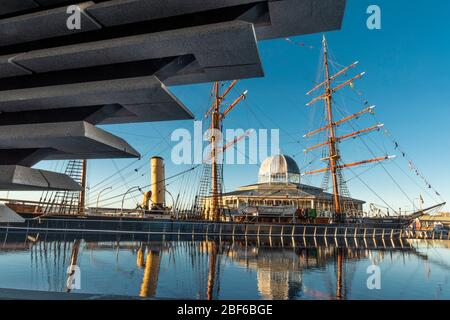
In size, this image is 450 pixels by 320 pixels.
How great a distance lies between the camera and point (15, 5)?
235 cm

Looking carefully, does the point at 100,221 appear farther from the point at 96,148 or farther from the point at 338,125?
the point at 338,125

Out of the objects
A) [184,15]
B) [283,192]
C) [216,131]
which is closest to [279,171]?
[283,192]

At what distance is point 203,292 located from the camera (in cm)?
634

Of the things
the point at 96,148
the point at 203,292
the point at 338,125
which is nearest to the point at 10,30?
the point at 96,148

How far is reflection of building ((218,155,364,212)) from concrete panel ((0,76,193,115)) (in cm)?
4615

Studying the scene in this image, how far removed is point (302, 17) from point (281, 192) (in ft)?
193

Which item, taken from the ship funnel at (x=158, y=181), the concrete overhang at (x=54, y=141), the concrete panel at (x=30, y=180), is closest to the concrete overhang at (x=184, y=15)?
the concrete overhang at (x=54, y=141)

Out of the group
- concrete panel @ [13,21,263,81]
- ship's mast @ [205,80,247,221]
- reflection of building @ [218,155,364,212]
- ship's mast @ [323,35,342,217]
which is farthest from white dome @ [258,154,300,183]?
concrete panel @ [13,21,263,81]

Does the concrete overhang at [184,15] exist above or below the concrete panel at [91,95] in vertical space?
above

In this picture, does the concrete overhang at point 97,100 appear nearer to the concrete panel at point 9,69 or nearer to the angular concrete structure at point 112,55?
the angular concrete structure at point 112,55

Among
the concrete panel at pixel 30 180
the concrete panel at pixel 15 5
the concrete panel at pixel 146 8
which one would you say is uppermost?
the concrete panel at pixel 15 5

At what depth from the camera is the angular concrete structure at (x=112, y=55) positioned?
217 cm

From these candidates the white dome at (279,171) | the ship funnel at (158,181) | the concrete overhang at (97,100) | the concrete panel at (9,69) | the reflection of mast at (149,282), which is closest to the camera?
the concrete overhang at (97,100)
